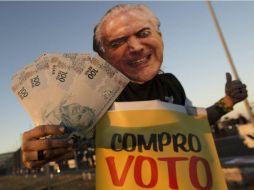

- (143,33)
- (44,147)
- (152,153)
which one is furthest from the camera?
(143,33)

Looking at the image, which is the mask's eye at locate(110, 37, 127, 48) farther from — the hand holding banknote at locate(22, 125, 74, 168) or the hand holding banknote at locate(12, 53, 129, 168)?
the hand holding banknote at locate(22, 125, 74, 168)

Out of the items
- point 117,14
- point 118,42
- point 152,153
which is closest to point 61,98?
point 152,153

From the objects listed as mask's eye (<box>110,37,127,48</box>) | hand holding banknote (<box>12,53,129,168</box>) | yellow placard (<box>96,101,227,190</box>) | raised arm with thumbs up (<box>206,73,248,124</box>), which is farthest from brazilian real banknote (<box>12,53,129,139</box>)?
raised arm with thumbs up (<box>206,73,248,124</box>)

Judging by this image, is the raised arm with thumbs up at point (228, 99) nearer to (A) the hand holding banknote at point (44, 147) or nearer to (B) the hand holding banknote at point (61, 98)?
(B) the hand holding banknote at point (61, 98)

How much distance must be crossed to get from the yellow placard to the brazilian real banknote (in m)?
0.15

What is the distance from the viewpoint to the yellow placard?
126cm

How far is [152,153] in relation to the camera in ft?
4.27

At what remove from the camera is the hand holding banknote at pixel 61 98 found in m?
1.06

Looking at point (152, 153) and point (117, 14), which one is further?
point (117, 14)

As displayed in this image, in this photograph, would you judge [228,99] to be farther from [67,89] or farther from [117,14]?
[67,89]

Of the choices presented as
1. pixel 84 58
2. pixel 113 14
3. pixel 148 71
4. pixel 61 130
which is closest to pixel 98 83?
pixel 84 58

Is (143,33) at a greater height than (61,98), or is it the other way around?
(143,33)

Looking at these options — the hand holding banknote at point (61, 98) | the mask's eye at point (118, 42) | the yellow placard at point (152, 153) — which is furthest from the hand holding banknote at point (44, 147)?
the mask's eye at point (118, 42)

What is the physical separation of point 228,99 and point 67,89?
2.76ft
